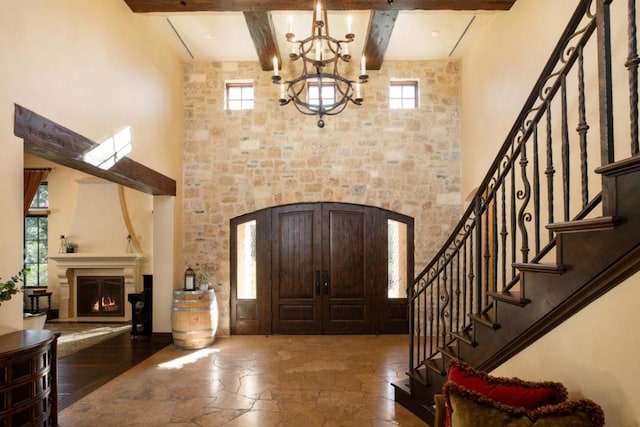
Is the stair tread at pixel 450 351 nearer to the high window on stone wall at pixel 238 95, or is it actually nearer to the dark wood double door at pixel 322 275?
the dark wood double door at pixel 322 275

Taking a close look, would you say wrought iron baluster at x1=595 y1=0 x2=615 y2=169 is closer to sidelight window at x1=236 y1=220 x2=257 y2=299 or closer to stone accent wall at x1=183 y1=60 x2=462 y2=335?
stone accent wall at x1=183 y1=60 x2=462 y2=335

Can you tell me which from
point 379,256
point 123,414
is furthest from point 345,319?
point 123,414

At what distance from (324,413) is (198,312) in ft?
9.43

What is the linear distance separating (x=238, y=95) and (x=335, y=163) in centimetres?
212

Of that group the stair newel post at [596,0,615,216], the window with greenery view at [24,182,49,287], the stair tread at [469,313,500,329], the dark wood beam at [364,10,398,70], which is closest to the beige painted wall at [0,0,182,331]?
the dark wood beam at [364,10,398,70]

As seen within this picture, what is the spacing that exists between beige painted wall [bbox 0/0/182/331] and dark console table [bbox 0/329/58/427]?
41 centimetres

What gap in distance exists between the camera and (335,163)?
685cm

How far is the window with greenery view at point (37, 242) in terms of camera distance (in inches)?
353

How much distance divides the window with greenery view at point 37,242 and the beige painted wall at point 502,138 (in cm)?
902

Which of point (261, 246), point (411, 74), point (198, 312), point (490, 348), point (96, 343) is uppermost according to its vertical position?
point (411, 74)

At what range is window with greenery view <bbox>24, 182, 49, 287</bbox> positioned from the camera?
29.4 feet

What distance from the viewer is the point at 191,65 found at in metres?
6.97

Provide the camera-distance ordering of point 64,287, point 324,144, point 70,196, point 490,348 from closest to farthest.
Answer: point 490,348
point 324,144
point 64,287
point 70,196

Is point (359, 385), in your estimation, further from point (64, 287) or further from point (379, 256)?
point (64, 287)
